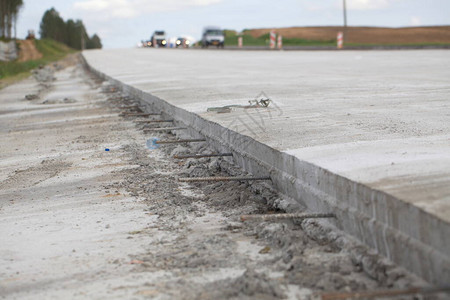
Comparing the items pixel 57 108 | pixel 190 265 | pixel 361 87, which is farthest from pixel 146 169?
pixel 57 108

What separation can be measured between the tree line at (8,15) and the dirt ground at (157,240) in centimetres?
7441

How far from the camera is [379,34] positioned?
5847 centimetres

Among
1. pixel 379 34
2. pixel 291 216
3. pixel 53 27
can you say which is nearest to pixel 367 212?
pixel 291 216

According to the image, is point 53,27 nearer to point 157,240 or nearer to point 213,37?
point 213,37

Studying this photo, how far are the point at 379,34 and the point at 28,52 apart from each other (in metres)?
35.9

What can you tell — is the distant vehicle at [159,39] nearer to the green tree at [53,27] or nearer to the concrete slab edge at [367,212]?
the green tree at [53,27]

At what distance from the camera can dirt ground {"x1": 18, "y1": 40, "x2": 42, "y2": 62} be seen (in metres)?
59.8

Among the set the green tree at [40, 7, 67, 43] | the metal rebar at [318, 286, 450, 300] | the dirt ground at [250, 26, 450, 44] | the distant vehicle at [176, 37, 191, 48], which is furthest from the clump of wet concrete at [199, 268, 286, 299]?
the green tree at [40, 7, 67, 43]

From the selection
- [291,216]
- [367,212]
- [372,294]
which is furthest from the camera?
[291,216]

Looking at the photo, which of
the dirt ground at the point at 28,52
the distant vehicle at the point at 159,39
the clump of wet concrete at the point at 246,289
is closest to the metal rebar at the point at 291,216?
the clump of wet concrete at the point at 246,289

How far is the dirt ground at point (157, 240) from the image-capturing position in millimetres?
2783

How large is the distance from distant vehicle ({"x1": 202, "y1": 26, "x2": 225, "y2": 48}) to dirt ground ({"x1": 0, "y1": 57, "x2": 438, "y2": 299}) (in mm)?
51611

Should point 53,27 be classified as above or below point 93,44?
above

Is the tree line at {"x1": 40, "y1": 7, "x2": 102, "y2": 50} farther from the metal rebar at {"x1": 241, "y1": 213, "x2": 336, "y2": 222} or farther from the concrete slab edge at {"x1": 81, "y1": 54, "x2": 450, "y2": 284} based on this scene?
the metal rebar at {"x1": 241, "y1": 213, "x2": 336, "y2": 222}
